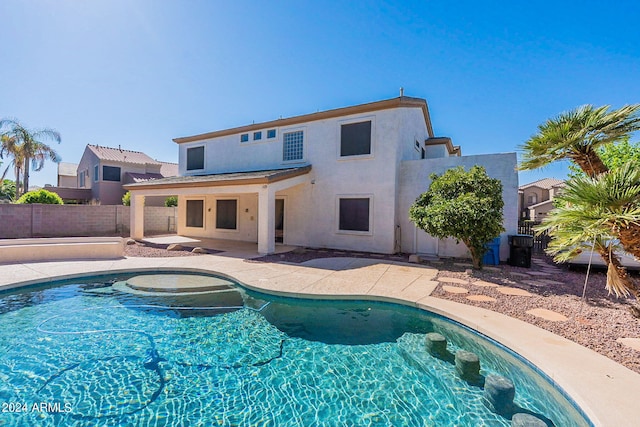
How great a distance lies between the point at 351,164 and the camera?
13.4 meters

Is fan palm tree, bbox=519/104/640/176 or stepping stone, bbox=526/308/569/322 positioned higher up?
fan palm tree, bbox=519/104/640/176

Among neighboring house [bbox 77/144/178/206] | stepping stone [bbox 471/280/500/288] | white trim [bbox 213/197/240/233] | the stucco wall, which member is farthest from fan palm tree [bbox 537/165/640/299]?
neighboring house [bbox 77/144/178/206]

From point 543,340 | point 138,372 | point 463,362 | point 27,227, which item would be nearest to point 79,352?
point 138,372

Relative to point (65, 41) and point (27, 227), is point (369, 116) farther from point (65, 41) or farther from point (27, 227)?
point (27, 227)

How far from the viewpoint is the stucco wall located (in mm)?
11117

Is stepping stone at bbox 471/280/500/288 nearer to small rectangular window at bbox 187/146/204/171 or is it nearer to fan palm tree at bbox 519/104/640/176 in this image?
fan palm tree at bbox 519/104/640/176

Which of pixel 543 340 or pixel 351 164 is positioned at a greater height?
pixel 351 164

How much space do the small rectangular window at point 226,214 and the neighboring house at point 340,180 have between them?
0.12 meters

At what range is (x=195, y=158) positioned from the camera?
19172 mm

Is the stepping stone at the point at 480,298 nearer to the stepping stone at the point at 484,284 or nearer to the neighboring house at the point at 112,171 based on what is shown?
the stepping stone at the point at 484,284

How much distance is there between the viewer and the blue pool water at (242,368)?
329 cm

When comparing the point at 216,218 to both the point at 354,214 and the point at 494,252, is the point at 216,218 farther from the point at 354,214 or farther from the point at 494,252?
the point at 494,252

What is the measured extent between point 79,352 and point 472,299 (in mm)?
7730

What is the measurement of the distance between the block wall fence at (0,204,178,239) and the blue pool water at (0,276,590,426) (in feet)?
42.8
